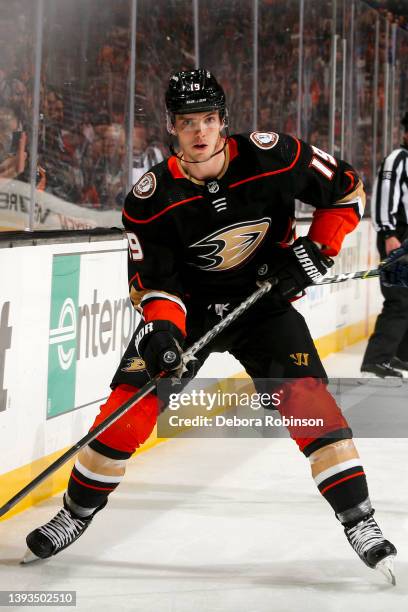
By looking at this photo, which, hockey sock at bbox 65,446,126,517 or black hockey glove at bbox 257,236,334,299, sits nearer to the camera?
hockey sock at bbox 65,446,126,517

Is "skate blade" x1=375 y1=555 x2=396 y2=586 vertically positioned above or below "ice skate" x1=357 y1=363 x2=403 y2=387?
below

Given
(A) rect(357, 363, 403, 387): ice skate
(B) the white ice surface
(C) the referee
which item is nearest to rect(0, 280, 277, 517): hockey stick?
(B) the white ice surface

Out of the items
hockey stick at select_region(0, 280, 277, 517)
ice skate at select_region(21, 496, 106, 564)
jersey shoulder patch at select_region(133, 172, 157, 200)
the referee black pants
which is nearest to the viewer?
hockey stick at select_region(0, 280, 277, 517)

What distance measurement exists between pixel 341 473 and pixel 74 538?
0.67m

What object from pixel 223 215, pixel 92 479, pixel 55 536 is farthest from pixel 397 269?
pixel 55 536

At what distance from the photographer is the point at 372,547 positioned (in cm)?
244

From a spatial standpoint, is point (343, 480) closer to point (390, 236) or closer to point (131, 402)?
point (131, 402)

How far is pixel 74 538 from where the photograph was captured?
2.63 metres

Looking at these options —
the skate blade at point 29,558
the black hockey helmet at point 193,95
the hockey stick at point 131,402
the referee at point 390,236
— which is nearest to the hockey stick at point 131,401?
the hockey stick at point 131,402

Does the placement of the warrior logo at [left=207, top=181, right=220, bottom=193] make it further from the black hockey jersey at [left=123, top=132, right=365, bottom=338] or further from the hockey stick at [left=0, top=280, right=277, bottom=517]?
the hockey stick at [left=0, top=280, right=277, bottom=517]

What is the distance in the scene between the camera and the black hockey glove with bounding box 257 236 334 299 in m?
2.65

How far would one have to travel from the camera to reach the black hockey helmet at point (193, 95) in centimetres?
242

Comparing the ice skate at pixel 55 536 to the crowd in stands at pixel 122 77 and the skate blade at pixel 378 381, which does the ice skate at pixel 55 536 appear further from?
the skate blade at pixel 378 381

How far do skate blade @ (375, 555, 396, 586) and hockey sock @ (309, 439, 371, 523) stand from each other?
0.11m
